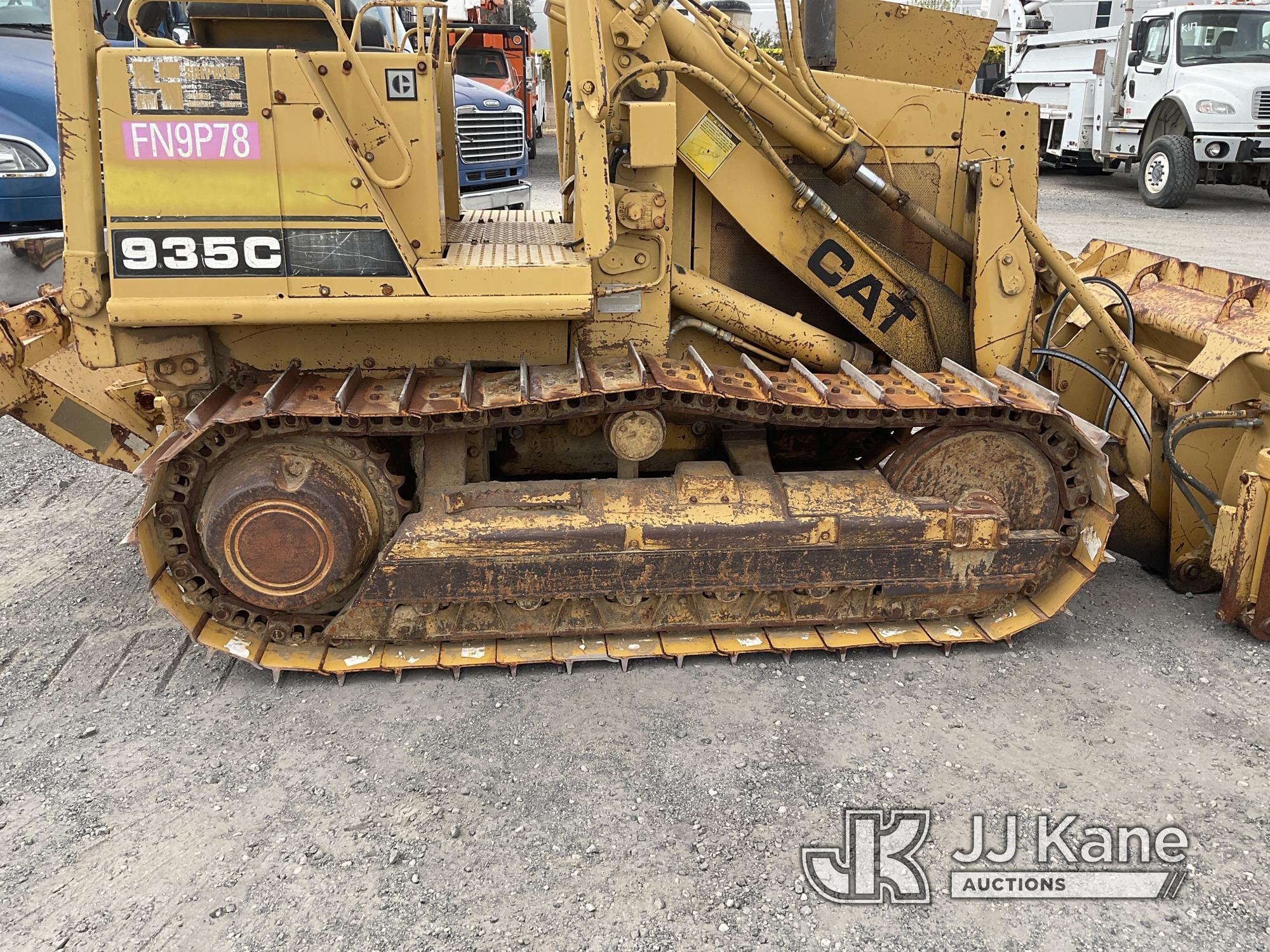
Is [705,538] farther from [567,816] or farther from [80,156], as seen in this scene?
[80,156]

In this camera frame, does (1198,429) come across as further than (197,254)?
Yes

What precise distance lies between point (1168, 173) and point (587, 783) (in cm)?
1529

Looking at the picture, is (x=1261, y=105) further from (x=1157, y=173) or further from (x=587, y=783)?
(x=587, y=783)

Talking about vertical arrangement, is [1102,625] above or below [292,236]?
below

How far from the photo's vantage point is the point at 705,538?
3.73 meters

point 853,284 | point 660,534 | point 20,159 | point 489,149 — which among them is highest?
point 489,149

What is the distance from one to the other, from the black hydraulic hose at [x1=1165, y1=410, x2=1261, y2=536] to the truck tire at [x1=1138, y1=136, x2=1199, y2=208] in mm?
12491

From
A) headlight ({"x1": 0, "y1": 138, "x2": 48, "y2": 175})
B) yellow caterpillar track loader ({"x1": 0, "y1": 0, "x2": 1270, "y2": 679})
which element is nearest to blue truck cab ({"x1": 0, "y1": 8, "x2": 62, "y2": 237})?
headlight ({"x1": 0, "y1": 138, "x2": 48, "y2": 175})

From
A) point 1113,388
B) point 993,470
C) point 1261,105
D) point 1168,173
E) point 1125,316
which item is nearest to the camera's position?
point 993,470

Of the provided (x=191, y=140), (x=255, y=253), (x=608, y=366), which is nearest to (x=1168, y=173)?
(x=608, y=366)

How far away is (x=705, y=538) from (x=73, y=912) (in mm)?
2327

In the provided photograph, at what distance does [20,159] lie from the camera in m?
5.83

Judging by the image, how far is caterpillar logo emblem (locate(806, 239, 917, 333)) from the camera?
4.16 m

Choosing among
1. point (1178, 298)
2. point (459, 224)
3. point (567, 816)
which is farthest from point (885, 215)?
point (567, 816)
